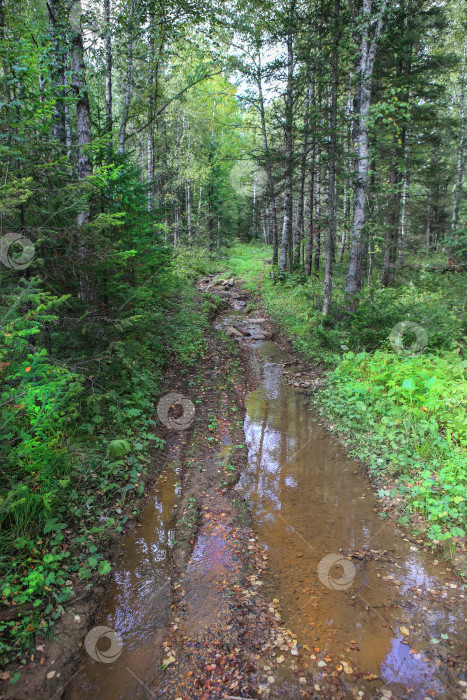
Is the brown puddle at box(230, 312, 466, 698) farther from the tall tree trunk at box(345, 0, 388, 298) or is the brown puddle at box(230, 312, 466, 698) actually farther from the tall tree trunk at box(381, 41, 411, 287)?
the tall tree trunk at box(381, 41, 411, 287)

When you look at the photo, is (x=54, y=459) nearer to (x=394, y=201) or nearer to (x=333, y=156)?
(x=333, y=156)

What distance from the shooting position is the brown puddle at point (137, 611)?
312cm

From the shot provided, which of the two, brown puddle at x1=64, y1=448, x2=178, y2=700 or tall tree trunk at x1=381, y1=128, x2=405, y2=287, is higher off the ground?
tall tree trunk at x1=381, y1=128, x2=405, y2=287

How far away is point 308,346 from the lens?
11469 mm

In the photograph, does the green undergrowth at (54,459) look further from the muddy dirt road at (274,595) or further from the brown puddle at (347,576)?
the brown puddle at (347,576)

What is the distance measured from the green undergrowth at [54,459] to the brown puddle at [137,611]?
0.32 metres

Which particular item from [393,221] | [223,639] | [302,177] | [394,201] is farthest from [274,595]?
[393,221]

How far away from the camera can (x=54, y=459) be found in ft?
14.8

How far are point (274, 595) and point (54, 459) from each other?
3.09 m

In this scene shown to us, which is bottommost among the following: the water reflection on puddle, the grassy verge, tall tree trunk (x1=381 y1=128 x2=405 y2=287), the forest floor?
the water reflection on puddle


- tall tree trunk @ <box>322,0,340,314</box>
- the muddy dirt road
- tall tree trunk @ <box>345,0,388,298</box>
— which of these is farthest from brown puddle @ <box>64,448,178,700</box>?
tall tree trunk @ <box>322,0,340,314</box>

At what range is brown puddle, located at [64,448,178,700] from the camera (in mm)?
3125

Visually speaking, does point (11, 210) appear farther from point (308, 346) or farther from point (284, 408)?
point (308, 346)

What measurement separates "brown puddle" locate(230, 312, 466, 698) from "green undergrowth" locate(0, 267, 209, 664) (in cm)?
202
